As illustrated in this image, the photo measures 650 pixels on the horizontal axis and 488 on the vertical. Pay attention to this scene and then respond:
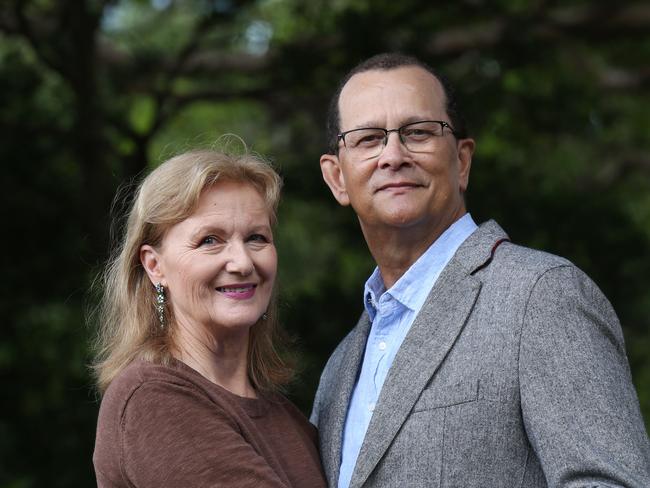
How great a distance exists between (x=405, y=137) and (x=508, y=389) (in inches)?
31.7

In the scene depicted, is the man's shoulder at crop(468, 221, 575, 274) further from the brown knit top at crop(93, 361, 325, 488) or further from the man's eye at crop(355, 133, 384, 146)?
the brown knit top at crop(93, 361, 325, 488)

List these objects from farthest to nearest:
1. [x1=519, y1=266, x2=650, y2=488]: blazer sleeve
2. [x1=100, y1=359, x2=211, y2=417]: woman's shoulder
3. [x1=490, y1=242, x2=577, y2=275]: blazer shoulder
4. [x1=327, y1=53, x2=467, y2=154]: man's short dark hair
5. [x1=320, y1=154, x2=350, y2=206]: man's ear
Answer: [x1=320, y1=154, x2=350, y2=206]: man's ear < [x1=327, y1=53, x2=467, y2=154]: man's short dark hair < [x1=100, y1=359, x2=211, y2=417]: woman's shoulder < [x1=490, y1=242, x2=577, y2=275]: blazer shoulder < [x1=519, y1=266, x2=650, y2=488]: blazer sleeve

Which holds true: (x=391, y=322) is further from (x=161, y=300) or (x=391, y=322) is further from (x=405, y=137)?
(x=161, y=300)

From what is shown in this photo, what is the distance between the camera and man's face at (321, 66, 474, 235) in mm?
2734

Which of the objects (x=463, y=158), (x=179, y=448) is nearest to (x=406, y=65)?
(x=463, y=158)

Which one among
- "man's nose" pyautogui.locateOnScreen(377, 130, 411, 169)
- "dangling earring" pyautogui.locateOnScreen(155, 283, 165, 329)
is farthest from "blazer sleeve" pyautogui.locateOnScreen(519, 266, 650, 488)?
"dangling earring" pyautogui.locateOnScreen(155, 283, 165, 329)

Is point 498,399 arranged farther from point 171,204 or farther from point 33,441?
point 33,441

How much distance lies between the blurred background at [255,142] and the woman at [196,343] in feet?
10.3

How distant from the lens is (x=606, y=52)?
10.5 meters

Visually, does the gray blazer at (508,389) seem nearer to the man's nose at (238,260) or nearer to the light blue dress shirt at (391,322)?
the light blue dress shirt at (391,322)

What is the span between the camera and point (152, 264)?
2771mm

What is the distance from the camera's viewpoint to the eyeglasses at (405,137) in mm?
2773

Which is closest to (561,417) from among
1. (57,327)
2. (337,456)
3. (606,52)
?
(337,456)

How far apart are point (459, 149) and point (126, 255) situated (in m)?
0.95
